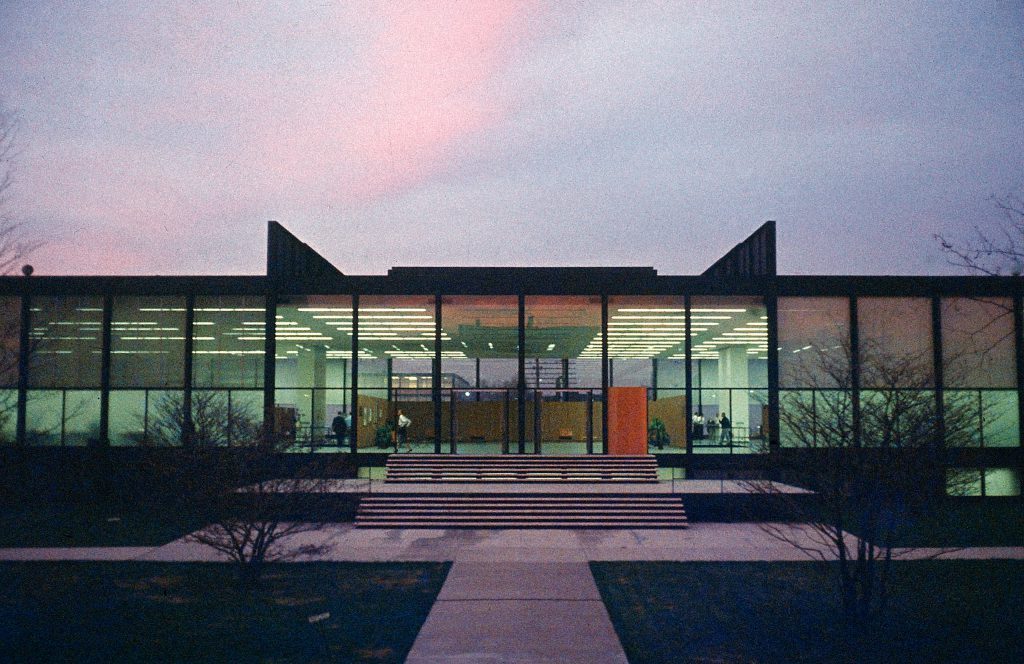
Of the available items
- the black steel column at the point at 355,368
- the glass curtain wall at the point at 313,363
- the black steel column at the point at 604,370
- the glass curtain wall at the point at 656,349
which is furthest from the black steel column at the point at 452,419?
the glass curtain wall at the point at 656,349

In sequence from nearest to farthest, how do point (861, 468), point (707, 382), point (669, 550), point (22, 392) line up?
point (861, 468) < point (669, 550) < point (22, 392) < point (707, 382)

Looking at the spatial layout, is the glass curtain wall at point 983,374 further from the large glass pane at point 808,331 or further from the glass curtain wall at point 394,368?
the glass curtain wall at point 394,368

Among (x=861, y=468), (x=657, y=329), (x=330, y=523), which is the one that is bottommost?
(x=330, y=523)

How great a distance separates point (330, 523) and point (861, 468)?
12.6 metres

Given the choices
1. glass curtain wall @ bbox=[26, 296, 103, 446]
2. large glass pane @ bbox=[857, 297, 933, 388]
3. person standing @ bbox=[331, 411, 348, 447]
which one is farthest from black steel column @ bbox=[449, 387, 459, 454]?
large glass pane @ bbox=[857, 297, 933, 388]

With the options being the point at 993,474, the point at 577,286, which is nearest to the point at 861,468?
the point at 577,286

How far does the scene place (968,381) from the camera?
76.3 ft

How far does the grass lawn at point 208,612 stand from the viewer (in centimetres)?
859

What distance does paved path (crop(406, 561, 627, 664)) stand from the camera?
333 inches

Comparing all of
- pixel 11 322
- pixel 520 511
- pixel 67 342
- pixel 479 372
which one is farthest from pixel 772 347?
pixel 11 322

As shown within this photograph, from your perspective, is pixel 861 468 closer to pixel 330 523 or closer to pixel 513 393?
pixel 330 523

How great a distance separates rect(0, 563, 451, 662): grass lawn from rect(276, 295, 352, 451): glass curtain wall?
1029cm

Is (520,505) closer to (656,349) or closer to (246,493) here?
(246,493)

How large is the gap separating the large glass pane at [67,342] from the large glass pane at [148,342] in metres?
0.55
